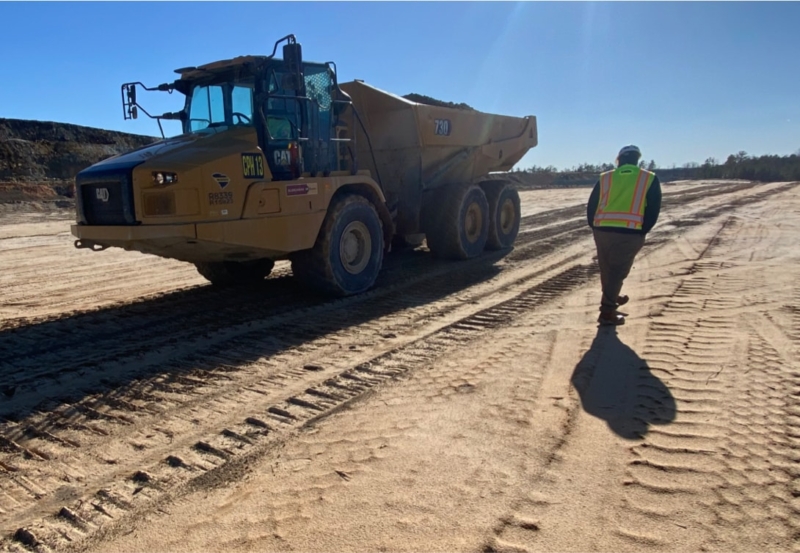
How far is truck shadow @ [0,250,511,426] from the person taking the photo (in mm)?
4008

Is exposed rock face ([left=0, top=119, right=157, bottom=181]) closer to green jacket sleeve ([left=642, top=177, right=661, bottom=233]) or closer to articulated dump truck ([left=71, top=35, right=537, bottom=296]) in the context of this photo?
articulated dump truck ([left=71, top=35, right=537, bottom=296])

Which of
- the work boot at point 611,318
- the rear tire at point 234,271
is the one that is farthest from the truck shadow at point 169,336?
the work boot at point 611,318

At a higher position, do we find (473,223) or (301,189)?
(301,189)

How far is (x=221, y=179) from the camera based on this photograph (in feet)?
18.0

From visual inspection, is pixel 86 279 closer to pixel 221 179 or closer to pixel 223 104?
pixel 223 104

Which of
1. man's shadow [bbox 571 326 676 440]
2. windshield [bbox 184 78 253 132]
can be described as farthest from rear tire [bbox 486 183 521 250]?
man's shadow [bbox 571 326 676 440]

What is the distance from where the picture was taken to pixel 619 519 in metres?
2.41

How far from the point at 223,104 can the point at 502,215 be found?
5.53 metres

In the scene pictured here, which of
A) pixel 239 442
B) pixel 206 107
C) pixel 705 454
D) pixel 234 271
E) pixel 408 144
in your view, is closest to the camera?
pixel 705 454

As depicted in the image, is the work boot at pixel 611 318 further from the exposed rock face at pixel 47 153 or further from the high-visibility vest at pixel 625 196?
the exposed rock face at pixel 47 153

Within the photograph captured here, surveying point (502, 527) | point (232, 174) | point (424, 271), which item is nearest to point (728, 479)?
point (502, 527)

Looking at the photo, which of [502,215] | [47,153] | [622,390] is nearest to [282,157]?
[622,390]

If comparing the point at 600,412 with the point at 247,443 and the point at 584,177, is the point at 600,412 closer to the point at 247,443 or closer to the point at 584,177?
the point at 247,443

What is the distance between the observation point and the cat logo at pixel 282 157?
6.18 metres
